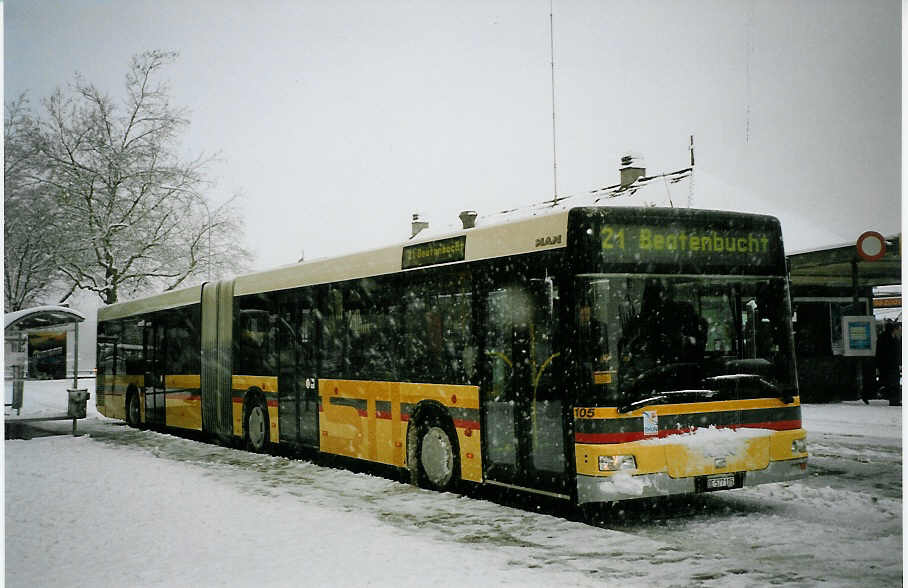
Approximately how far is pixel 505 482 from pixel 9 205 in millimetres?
17236

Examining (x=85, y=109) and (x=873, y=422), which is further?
(x=85, y=109)

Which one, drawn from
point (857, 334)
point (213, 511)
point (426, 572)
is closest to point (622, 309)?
point (426, 572)

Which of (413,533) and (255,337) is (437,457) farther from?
(255,337)

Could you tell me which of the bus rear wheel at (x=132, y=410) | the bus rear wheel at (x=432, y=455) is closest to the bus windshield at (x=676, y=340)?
the bus rear wheel at (x=432, y=455)

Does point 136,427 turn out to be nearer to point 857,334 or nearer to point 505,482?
point 505,482

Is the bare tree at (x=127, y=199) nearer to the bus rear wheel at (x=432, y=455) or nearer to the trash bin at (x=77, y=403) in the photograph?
the trash bin at (x=77, y=403)

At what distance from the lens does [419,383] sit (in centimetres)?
1065

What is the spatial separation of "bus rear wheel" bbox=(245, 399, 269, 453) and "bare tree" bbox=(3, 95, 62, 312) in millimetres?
8270

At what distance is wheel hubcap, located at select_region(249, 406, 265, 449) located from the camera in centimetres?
1473

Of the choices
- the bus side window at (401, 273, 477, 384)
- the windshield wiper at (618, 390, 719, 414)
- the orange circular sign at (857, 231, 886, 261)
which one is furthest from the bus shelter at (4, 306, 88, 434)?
the orange circular sign at (857, 231, 886, 261)

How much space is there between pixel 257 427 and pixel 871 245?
383 inches

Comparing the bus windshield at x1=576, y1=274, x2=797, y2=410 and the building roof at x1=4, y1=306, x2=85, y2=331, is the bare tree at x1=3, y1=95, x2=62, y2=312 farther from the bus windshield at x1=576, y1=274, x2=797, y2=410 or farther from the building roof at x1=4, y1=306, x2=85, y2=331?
the bus windshield at x1=576, y1=274, x2=797, y2=410

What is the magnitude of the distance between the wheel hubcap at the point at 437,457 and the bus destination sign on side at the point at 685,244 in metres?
3.07

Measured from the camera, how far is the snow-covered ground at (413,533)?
6.84 meters
